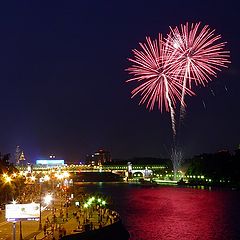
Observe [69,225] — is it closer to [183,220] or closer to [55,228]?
[55,228]

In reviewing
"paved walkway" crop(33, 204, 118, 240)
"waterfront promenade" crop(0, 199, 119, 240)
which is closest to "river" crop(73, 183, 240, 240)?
"paved walkway" crop(33, 204, 118, 240)

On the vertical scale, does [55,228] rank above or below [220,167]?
below

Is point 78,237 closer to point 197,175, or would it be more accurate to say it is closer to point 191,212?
point 191,212

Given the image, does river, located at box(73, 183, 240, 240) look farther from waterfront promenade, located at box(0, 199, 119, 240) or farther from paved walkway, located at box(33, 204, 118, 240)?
waterfront promenade, located at box(0, 199, 119, 240)

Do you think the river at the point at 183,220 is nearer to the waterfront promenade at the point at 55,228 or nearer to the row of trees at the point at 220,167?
the waterfront promenade at the point at 55,228

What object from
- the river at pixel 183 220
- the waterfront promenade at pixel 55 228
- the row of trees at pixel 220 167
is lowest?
the river at pixel 183 220

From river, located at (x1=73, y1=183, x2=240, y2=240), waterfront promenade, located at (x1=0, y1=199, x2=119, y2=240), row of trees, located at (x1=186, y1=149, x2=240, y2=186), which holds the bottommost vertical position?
river, located at (x1=73, y1=183, x2=240, y2=240)

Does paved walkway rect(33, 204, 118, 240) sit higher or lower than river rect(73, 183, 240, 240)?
higher

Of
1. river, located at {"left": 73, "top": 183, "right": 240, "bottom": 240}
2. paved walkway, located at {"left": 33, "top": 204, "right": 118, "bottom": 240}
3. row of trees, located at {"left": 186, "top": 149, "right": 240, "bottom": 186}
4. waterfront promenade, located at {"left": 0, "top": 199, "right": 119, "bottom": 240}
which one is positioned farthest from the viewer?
row of trees, located at {"left": 186, "top": 149, "right": 240, "bottom": 186}

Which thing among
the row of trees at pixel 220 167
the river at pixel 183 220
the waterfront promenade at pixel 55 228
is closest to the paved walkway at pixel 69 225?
the waterfront promenade at pixel 55 228

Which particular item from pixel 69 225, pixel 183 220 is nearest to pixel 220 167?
pixel 183 220

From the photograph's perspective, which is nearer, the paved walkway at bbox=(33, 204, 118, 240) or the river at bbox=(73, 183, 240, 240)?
the paved walkway at bbox=(33, 204, 118, 240)

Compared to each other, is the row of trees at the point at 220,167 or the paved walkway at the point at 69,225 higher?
the row of trees at the point at 220,167

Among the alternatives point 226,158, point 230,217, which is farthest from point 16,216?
point 226,158
